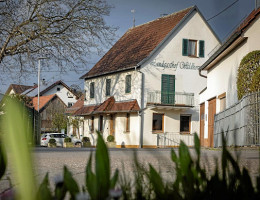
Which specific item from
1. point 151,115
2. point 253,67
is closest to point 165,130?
point 151,115

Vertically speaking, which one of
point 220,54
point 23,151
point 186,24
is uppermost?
point 186,24

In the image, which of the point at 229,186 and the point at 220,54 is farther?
the point at 220,54

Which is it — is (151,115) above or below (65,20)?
below

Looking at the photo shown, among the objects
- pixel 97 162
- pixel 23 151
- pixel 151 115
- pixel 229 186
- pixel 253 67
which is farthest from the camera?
pixel 151 115

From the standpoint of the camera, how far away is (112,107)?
3572 cm

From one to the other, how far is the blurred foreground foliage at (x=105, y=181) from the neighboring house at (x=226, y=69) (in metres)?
15.1

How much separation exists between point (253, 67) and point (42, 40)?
1204 centimetres

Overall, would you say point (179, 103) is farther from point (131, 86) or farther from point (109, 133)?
point (109, 133)

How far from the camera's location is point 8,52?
77.9ft

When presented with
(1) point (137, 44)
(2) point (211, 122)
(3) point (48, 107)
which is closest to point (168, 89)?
(1) point (137, 44)

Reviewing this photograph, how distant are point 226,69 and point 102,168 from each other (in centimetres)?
1910

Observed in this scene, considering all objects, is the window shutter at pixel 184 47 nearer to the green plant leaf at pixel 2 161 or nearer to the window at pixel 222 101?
the window at pixel 222 101

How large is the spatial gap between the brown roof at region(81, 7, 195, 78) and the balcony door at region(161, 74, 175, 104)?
2248mm

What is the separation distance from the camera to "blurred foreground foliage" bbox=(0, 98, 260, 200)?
709 mm
